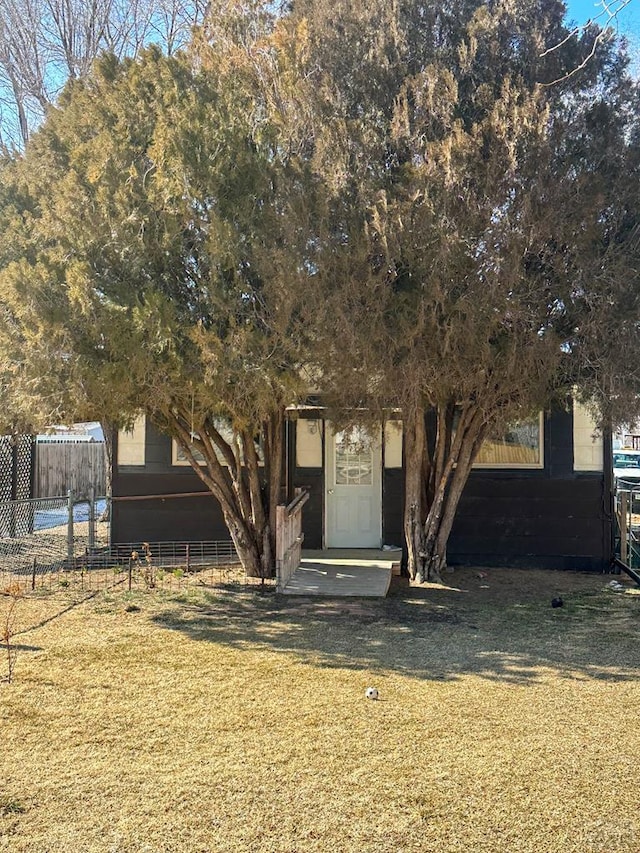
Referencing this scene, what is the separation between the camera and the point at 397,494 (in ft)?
34.0

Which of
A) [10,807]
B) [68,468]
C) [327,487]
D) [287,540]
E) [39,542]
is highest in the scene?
[68,468]

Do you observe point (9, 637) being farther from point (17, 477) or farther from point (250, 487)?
point (17, 477)

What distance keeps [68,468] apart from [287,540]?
42.0 feet

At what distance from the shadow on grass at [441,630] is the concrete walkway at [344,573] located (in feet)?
0.52

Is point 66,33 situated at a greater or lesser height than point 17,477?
greater

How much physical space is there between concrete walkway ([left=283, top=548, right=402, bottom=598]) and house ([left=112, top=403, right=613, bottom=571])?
1.44ft

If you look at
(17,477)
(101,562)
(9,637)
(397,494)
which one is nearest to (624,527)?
(397,494)

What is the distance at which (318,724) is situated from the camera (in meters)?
4.27

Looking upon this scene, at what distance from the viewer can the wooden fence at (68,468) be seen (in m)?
18.2

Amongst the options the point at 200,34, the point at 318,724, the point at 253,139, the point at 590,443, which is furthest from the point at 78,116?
the point at 590,443

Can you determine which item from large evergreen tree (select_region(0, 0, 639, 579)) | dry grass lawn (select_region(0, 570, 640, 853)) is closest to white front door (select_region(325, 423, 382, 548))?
dry grass lawn (select_region(0, 570, 640, 853))

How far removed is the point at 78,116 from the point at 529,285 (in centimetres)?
502

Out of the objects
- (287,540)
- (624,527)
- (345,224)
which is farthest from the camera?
(624,527)

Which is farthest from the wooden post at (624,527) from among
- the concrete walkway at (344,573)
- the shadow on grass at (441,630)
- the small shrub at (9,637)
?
the small shrub at (9,637)
